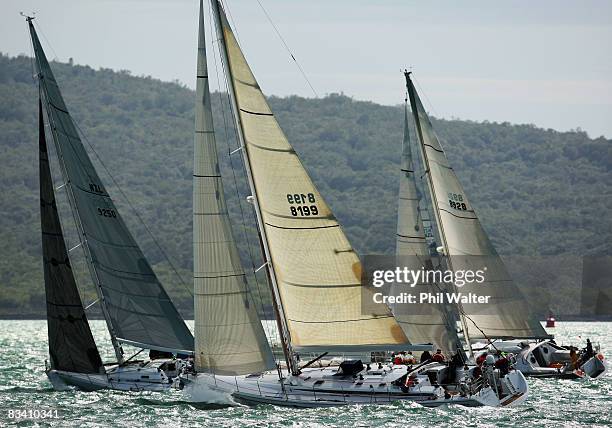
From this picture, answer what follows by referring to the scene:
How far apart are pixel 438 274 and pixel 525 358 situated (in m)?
5.00

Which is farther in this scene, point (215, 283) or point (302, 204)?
point (215, 283)

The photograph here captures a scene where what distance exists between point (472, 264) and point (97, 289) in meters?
12.4

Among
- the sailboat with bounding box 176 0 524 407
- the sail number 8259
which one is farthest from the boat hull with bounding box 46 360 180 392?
the sailboat with bounding box 176 0 524 407

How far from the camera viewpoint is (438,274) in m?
36.9

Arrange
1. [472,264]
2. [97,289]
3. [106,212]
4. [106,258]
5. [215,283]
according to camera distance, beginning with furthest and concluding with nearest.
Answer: [472,264], [106,212], [106,258], [97,289], [215,283]

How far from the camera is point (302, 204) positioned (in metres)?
29.8

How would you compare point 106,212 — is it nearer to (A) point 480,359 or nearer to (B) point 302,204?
(B) point 302,204

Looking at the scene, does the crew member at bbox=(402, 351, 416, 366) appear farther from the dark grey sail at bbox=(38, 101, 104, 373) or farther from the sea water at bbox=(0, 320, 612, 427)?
the dark grey sail at bbox=(38, 101, 104, 373)

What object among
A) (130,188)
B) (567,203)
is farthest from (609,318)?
(130,188)

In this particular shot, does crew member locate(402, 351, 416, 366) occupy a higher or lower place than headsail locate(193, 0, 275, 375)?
lower

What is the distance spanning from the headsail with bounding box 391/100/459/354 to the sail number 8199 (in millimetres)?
7718

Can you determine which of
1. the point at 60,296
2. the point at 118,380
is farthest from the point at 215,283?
the point at 60,296

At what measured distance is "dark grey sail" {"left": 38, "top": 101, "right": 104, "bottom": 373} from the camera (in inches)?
1368

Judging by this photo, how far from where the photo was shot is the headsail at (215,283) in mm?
30484
